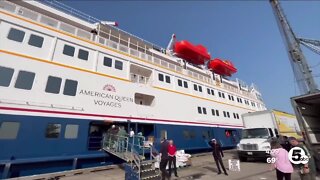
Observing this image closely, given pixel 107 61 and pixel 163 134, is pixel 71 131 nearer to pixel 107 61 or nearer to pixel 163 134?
pixel 107 61

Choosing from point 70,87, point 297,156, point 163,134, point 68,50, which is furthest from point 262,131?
point 68,50

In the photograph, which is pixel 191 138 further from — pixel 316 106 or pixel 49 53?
pixel 49 53

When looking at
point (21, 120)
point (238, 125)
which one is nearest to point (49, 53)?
point (21, 120)

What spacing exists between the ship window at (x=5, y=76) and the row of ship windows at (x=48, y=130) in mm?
1964

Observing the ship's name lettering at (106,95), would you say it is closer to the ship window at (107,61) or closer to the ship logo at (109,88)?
the ship logo at (109,88)

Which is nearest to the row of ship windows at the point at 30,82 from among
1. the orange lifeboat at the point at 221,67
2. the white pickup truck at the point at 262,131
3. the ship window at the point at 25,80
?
the ship window at the point at 25,80

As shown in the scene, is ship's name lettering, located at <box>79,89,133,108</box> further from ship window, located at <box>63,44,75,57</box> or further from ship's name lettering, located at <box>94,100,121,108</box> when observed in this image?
ship window, located at <box>63,44,75,57</box>

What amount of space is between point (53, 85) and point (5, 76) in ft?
7.34

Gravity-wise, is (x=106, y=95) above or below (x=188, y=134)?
above

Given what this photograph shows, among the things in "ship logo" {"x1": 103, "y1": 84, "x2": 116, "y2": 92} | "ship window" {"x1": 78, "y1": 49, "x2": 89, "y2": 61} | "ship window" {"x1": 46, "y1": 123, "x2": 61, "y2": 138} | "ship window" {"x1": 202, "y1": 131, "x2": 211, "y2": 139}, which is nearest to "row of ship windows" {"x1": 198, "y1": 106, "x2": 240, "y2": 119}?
"ship window" {"x1": 202, "y1": 131, "x2": 211, "y2": 139}

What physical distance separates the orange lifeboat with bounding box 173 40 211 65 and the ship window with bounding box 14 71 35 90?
16.6m

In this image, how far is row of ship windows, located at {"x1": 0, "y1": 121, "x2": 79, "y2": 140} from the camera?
357 inches

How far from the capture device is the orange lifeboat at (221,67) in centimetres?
2910

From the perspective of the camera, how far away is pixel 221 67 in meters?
29.5
